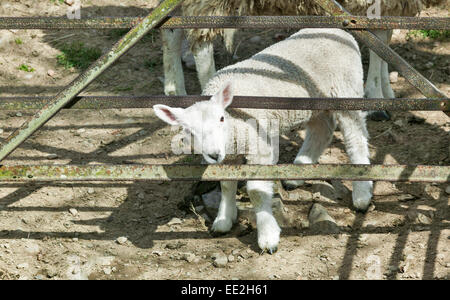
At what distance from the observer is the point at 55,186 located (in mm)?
5188

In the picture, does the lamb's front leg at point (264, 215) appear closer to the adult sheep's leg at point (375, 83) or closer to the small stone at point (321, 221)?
the small stone at point (321, 221)

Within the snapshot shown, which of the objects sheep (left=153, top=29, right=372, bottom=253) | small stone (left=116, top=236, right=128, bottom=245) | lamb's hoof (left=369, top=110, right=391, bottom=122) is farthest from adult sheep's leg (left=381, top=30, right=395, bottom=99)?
small stone (left=116, top=236, right=128, bottom=245)

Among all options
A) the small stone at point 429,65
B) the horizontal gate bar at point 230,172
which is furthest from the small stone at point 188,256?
the small stone at point 429,65

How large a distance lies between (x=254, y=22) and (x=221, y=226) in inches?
66.3

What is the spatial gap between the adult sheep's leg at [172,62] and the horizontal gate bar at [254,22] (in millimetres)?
2665

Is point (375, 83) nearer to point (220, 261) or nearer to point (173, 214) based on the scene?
point (173, 214)

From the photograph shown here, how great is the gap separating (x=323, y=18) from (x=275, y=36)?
160 inches

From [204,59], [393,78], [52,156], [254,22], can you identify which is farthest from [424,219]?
[52,156]

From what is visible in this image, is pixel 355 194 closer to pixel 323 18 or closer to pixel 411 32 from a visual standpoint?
pixel 323 18

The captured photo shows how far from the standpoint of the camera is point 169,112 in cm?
383

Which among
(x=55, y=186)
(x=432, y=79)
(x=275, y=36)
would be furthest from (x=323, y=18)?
(x=275, y=36)

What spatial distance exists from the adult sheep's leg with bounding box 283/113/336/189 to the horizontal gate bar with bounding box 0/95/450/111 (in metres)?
1.33

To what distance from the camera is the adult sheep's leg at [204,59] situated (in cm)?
609

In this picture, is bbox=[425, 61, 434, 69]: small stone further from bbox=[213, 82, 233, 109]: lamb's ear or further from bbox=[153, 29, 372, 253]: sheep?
bbox=[213, 82, 233, 109]: lamb's ear
